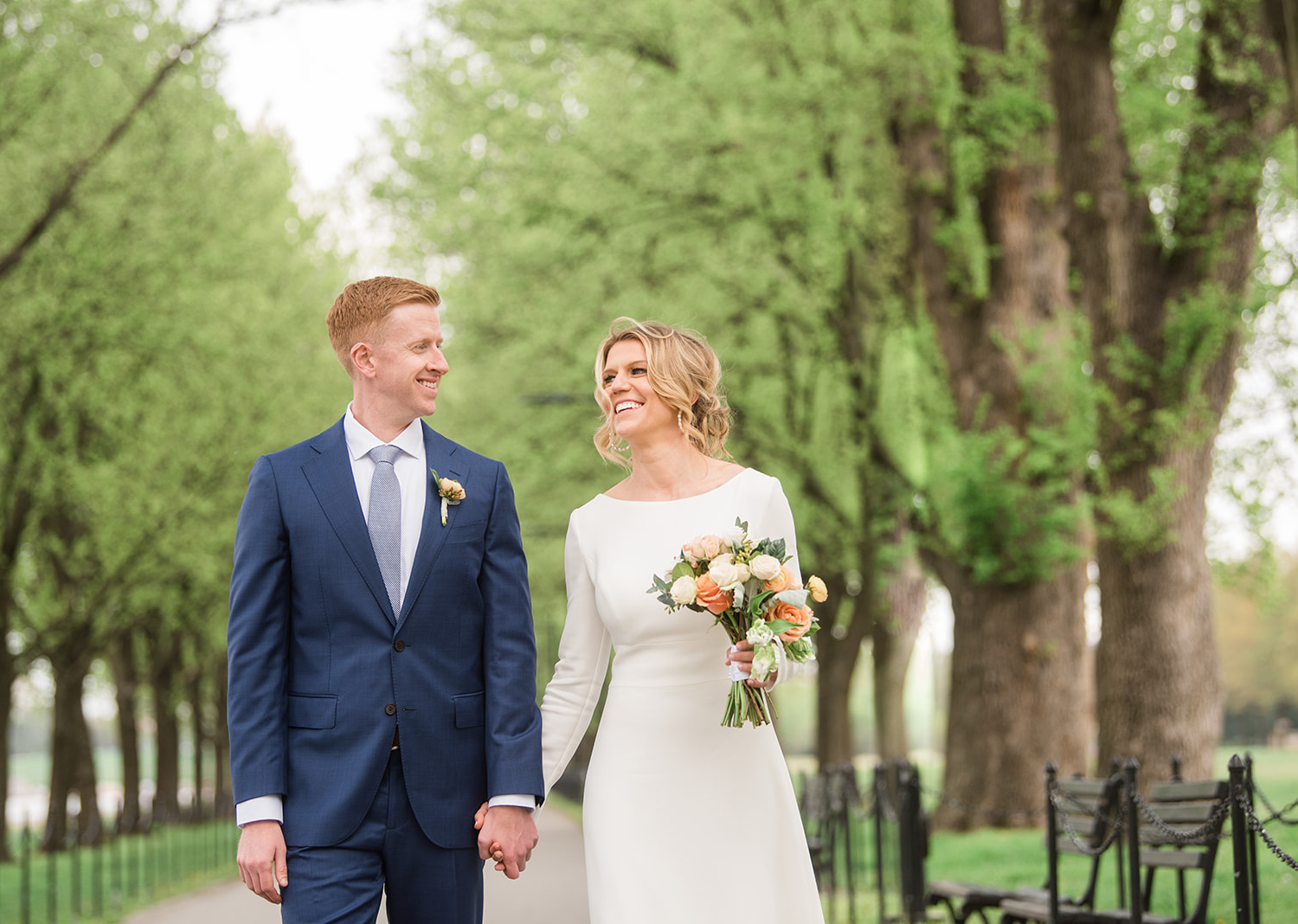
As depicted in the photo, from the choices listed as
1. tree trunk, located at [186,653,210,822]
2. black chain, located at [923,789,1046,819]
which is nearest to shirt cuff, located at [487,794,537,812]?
black chain, located at [923,789,1046,819]

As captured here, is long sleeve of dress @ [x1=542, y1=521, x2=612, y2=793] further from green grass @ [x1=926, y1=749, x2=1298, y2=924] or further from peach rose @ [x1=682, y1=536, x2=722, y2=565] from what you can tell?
green grass @ [x1=926, y1=749, x2=1298, y2=924]

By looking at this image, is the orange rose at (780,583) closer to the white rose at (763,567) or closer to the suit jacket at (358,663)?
the white rose at (763,567)

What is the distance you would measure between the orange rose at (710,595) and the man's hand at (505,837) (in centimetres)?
78

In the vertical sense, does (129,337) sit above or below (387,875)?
above

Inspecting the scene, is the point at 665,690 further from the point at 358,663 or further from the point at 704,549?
the point at 358,663

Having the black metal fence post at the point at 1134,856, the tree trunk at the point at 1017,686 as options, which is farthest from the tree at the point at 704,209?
the black metal fence post at the point at 1134,856

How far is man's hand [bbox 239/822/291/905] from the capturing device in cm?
374

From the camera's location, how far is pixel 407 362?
13.7ft

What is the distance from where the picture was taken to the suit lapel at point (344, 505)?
158 inches

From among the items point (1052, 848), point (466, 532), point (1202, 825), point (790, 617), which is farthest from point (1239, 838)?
point (466, 532)

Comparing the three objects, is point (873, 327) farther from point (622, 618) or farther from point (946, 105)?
point (622, 618)

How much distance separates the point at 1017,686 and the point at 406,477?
1248 centimetres

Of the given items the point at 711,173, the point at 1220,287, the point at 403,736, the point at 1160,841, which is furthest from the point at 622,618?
the point at 711,173

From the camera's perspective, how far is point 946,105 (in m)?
16.4
